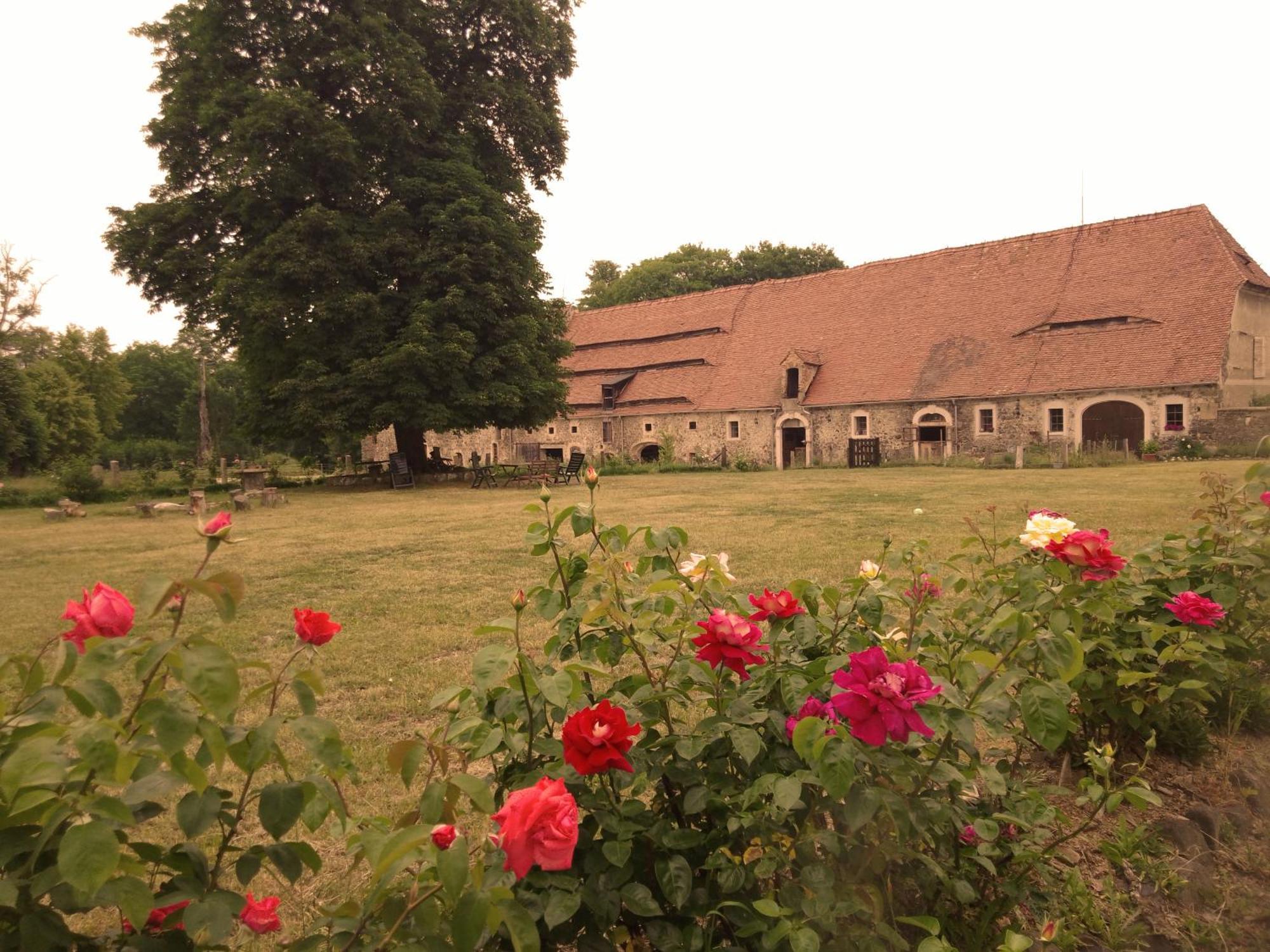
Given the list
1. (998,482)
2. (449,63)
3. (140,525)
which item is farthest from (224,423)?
(998,482)

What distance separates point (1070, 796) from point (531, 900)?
2.48 m

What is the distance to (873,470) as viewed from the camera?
2447cm

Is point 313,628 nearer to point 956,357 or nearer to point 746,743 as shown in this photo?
point 746,743

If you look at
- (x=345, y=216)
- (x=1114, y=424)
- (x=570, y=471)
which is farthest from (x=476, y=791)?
(x=1114, y=424)

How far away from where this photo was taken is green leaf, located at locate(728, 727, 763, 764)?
4.92ft

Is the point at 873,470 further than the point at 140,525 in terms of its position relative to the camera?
Yes

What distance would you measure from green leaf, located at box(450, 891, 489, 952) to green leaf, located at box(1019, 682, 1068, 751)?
1140 millimetres

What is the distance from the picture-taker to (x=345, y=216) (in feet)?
69.7

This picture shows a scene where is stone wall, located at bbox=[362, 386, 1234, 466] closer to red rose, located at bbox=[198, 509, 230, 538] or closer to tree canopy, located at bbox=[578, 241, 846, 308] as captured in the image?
tree canopy, located at bbox=[578, 241, 846, 308]

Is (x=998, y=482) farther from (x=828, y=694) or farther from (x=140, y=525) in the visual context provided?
(x=140, y=525)

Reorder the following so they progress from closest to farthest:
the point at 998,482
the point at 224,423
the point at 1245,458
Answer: the point at 998,482 → the point at 1245,458 → the point at 224,423

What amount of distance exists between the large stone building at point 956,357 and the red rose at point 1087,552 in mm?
25857

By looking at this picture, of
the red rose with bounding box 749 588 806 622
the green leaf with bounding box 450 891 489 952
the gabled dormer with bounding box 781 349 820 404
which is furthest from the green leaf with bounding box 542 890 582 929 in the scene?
the gabled dormer with bounding box 781 349 820 404

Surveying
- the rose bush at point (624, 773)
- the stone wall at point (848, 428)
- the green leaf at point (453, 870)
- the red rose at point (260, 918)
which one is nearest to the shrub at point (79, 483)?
the stone wall at point (848, 428)
